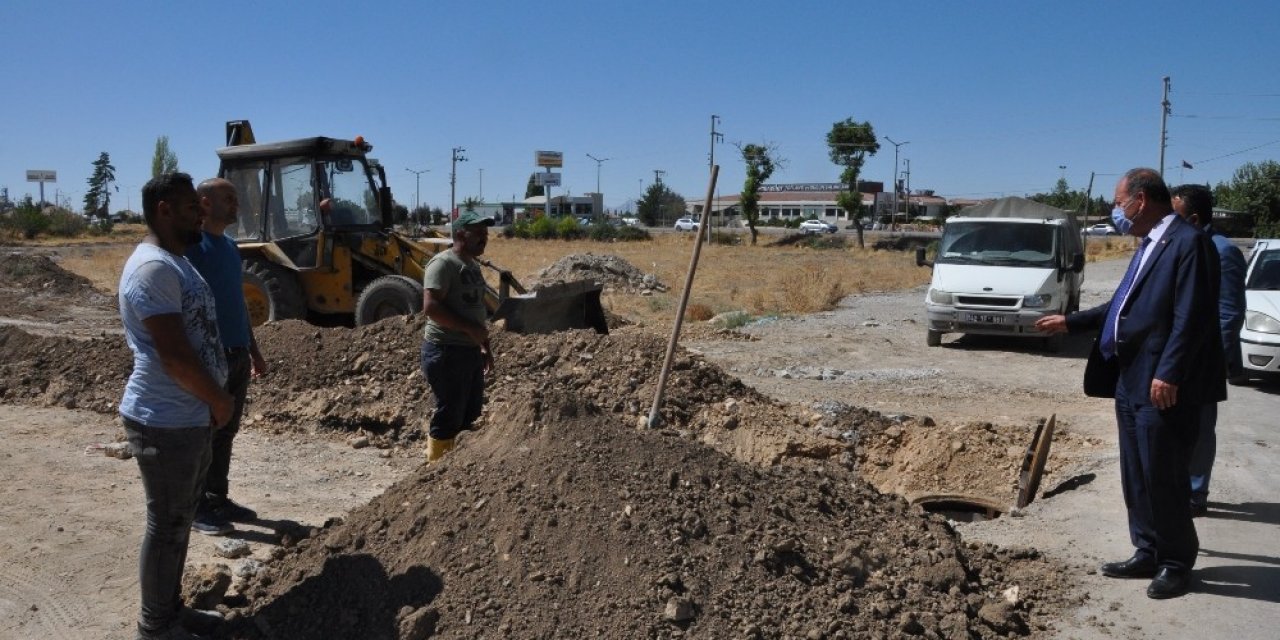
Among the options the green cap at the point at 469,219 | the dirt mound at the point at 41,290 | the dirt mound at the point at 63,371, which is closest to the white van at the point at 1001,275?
the green cap at the point at 469,219

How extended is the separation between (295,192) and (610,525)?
9.12 m

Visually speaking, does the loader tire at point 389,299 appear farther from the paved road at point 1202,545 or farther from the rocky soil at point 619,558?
the paved road at point 1202,545

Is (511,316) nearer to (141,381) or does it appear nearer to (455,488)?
(455,488)

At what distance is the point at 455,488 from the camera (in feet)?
15.0

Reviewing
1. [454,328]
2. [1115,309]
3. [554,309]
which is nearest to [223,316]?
[454,328]

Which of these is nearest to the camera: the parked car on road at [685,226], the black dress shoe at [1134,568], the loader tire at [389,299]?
the black dress shoe at [1134,568]

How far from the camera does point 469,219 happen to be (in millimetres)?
5516

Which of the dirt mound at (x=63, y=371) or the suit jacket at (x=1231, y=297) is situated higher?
the suit jacket at (x=1231, y=297)

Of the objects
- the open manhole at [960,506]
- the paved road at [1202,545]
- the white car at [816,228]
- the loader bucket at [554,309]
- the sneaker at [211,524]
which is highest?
the white car at [816,228]

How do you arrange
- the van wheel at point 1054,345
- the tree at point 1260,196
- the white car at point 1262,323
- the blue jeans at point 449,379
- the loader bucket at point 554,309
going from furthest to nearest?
1. the tree at point 1260,196
2. the van wheel at point 1054,345
3. the loader bucket at point 554,309
4. the white car at point 1262,323
5. the blue jeans at point 449,379

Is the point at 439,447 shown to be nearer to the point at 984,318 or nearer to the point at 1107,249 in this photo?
the point at 984,318

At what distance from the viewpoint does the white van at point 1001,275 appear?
13.1m

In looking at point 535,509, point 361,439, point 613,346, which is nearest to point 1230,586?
point 535,509

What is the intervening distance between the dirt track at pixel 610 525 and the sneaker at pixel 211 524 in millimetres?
185
